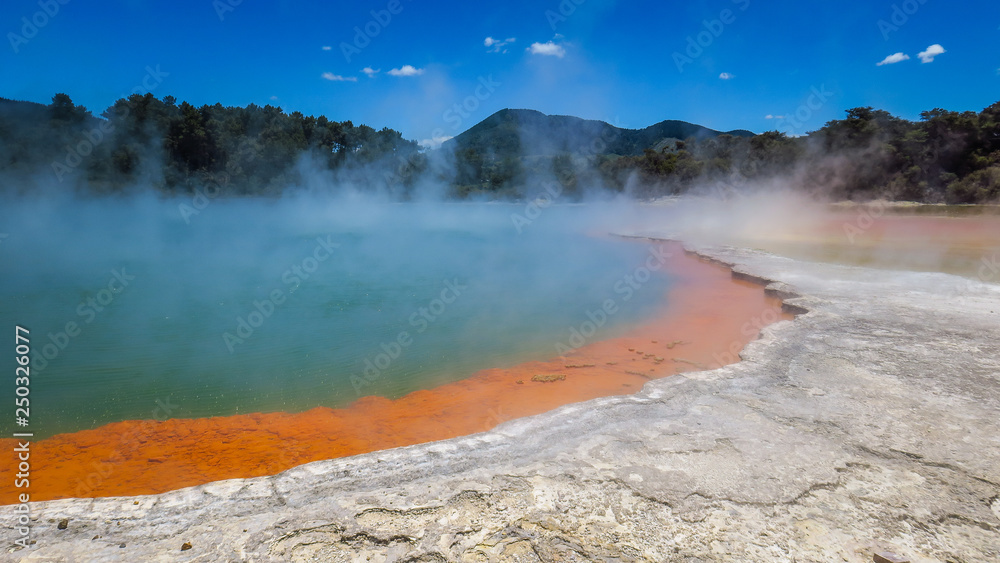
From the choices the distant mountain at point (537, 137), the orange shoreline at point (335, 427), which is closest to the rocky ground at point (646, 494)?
the orange shoreline at point (335, 427)

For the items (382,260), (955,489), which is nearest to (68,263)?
(382,260)

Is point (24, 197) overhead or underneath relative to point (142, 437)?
overhead

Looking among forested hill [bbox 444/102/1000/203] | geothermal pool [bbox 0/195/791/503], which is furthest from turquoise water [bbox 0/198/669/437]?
forested hill [bbox 444/102/1000/203]

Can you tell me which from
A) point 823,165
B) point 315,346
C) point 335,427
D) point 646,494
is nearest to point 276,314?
point 315,346

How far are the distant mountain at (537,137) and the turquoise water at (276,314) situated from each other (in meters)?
34.9

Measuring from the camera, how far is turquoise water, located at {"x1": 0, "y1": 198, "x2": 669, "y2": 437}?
4.02 m

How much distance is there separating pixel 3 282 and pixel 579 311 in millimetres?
8693

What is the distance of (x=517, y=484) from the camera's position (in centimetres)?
194

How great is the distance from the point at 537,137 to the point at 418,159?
70.3ft

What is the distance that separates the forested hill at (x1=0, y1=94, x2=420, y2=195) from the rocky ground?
29.0m

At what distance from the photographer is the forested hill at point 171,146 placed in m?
23.6

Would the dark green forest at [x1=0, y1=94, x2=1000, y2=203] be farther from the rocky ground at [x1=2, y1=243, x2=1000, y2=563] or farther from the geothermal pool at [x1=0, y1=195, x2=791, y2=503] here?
the rocky ground at [x1=2, y1=243, x2=1000, y2=563]

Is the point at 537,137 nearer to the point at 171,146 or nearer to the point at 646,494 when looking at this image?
the point at 171,146

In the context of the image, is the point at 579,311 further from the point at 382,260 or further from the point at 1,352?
the point at 1,352
